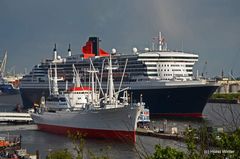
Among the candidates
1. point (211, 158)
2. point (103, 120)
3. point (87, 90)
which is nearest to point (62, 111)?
point (87, 90)

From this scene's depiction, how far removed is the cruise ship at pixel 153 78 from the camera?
64500 mm

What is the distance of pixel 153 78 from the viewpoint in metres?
68.1

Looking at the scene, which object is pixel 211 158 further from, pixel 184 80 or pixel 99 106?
pixel 184 80

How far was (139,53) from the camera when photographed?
71562 mm

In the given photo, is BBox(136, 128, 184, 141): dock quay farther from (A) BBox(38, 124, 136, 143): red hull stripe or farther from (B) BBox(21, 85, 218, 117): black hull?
(B) BBox(21, 85, 218, 117): black hull

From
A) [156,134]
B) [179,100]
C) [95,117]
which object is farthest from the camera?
[179,100]

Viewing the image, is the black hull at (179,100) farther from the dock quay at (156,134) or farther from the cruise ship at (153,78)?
the dock quay at (156,134)

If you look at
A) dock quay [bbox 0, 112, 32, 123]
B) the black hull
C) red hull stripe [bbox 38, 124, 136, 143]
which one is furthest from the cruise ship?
red hull stripe [bbox 38, 124, 136, 143]

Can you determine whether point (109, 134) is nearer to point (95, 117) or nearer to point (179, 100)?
point (95, 117)

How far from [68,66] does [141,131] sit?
3392cm

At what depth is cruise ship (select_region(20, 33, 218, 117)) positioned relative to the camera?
64500mm

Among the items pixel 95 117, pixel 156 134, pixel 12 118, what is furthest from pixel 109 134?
pixel 12 118

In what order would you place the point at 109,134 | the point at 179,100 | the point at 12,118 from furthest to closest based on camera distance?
the point at 179,100 → the point at 12,118 → the point at 109,134

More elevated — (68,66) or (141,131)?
(68,66)
